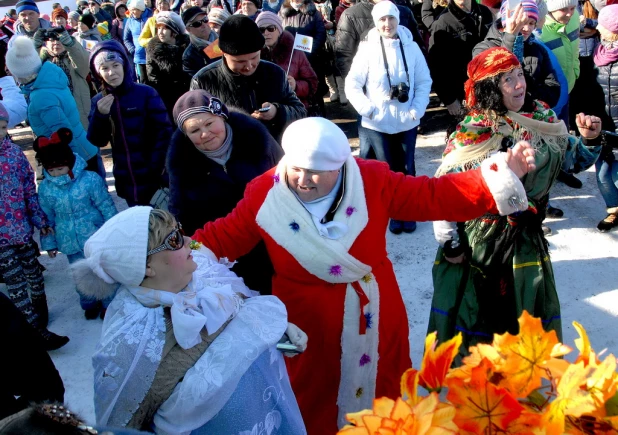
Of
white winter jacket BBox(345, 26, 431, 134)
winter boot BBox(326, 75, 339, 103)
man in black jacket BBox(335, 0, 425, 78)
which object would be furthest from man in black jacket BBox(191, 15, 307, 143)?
winter boot BBox(326, 75, 339, 103)

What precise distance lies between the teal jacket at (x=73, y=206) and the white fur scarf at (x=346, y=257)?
1925mm

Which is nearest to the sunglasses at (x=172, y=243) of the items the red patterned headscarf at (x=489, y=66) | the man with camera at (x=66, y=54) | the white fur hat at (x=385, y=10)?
the red patterned headscarf at (x=489, y=66)

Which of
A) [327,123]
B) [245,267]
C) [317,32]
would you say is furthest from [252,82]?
[317,32]

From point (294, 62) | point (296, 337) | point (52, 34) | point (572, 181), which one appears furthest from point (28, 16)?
point (296, 337)

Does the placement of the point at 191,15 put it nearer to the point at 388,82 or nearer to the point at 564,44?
the point at 388,82

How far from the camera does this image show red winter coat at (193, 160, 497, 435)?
2.08 metres

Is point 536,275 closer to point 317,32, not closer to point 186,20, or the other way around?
point 186,20

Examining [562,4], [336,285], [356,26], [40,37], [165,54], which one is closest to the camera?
[336,285]

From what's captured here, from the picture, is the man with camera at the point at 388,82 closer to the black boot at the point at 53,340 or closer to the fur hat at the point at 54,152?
the fur hat at the point at 54,152

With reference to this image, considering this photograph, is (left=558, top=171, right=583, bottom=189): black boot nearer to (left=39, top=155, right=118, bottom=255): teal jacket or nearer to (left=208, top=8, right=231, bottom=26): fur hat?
(left=208, top=8, right=231, bottom=26): fur hat

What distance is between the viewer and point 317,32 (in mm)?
6953

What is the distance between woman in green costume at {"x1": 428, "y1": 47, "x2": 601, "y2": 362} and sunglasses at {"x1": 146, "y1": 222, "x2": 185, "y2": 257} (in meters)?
1.38

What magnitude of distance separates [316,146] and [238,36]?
1695 millimetres

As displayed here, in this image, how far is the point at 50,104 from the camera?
4648 mm
